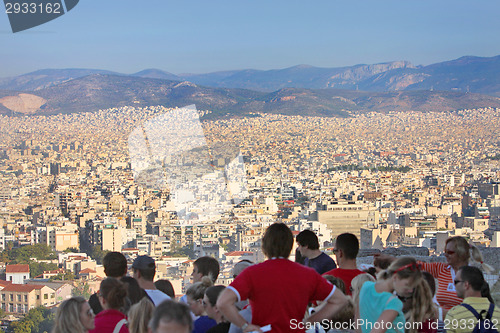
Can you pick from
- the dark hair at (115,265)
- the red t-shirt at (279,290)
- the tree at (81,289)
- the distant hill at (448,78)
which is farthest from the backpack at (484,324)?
the distant hill at (448,78)

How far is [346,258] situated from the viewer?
2.51 meters

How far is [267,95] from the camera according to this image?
148ft

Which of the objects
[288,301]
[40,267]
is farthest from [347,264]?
[40,267]

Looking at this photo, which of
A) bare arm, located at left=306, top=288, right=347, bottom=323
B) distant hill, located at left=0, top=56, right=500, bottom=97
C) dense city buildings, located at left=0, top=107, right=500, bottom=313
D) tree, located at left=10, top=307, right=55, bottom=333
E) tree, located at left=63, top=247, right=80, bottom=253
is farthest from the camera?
distant hill, located at left=0, top=56, right=500, bottom=97

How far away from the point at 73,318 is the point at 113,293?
22cm

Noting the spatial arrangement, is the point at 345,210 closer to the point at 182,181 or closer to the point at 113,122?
the point at 182,181

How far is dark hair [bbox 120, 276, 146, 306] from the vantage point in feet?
7.64

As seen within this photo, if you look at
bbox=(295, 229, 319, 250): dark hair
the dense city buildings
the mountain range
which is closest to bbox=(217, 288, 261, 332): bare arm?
bbox=(295, 229, 319, 250): dark hair

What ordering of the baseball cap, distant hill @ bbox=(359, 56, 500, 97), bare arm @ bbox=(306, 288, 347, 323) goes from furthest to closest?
1. distant hill @ bbox=(359, 56, 500, 97)
2. the baseball cap
3. bare arm @ bbox=(306, 288, 347, 323)

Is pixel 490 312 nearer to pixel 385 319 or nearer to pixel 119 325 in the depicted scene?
pixel 385 319

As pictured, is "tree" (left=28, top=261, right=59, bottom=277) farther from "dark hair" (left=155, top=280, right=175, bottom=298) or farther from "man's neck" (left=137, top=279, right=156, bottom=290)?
"man's neck" (left=137, top=279, right=156, bottom=290)

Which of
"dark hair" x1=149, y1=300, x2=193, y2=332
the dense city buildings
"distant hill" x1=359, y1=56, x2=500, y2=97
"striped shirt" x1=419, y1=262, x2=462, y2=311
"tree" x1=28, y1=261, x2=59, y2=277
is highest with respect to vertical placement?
"distant hill" x1=359, y1=56, x2=500, y2=97

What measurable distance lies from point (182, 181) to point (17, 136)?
10.7m

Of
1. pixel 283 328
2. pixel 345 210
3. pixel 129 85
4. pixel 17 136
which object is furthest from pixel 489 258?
pixel 129 85
